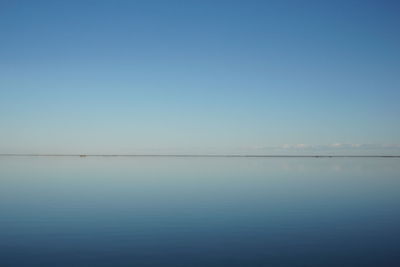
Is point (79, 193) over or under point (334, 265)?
over

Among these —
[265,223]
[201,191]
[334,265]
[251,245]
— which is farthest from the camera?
[201,191]

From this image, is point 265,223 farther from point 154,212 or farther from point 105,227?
point 105,227

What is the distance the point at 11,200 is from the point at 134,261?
89.7 ft

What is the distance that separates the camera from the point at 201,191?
48938 millimetres

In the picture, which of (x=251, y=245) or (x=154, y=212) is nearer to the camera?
(x=251, y=245)

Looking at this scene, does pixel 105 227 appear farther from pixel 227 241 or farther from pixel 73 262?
pixel 227 241

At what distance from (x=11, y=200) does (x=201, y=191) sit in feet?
77.2

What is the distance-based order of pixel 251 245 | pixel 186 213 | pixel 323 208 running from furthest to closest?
1. pixel 323 208
2. pixel 186 213
3. pixel 251 245

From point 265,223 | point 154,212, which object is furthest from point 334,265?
point 154,212

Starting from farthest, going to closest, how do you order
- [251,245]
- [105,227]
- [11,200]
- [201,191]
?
1. [201,191]
2. [11,200]
3. [105,227]
4. [251,245]

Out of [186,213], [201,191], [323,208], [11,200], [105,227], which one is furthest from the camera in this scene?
[201,191]

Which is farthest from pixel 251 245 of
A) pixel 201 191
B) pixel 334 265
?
pixel 201 191

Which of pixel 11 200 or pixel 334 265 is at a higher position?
pixel 11 200

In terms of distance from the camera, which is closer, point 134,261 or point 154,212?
point 134,261
